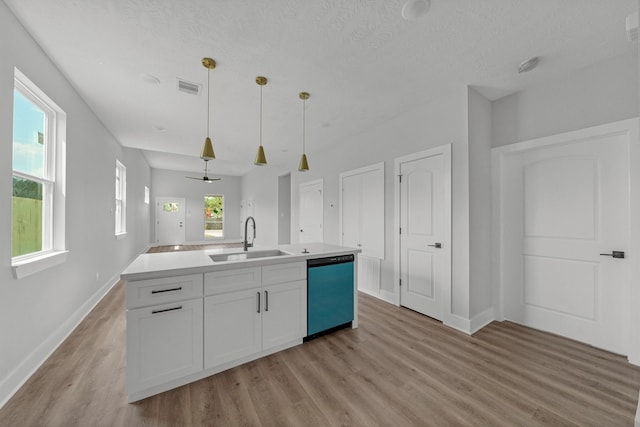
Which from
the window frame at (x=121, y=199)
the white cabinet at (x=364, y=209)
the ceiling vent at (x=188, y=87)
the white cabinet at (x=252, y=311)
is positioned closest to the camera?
the white cabinet at (x=252, y=311)

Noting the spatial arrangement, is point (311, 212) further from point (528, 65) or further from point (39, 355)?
point (39, 355)

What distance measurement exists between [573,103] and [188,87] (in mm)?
4078

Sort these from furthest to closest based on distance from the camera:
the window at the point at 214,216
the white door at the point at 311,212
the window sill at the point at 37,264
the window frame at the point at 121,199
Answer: the window at the point at 214,216, the white door at the point at 311,212, the window frame at the point at 121,199, the window sill at the point at 37,264

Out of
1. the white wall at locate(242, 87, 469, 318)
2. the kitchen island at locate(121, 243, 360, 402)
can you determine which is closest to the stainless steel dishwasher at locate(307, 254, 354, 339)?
the kitchen island at locate(121, 243, 360, 402)

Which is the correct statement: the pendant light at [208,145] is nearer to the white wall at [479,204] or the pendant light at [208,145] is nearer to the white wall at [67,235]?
the white wall at [67,235]

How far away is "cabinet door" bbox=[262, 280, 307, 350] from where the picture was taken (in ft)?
7.34

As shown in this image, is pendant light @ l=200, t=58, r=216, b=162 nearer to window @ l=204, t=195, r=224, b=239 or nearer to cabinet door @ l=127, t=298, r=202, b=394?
cabinet door @ l=127, t=298, r=202, b=394

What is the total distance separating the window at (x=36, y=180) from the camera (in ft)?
6.70

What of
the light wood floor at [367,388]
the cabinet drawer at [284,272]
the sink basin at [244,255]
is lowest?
the light wood floor at [367,388]

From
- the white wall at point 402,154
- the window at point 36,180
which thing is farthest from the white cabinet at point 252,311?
the white wall at point 402,154

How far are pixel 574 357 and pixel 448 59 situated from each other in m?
2.98

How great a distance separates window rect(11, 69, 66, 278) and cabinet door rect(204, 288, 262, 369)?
1468 millimetres

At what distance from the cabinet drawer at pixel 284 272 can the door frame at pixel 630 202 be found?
2404 millimetres

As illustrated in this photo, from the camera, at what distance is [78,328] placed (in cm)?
282
